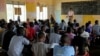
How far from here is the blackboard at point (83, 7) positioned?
1395 cm

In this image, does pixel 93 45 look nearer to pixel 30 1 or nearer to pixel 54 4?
pixel 30 1

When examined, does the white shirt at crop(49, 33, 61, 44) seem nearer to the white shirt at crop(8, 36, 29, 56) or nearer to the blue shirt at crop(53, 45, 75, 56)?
the white shirt at crop(8, 36, 29, 56)

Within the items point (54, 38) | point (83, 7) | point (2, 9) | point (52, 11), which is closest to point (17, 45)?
point (54, 38)

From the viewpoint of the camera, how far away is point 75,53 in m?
3.94

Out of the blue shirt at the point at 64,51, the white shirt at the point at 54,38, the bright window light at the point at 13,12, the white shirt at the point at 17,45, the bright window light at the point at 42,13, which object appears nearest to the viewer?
the blue shirt at the point at 64,51

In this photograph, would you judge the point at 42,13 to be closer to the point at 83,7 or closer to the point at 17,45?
the point at 83,7

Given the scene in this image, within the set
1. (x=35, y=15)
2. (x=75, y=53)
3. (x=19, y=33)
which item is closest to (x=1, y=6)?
(x=35, y=15)

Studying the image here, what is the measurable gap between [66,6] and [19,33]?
35.7 ft

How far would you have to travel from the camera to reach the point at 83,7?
47.2 feet

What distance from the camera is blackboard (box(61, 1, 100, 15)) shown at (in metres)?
13.9

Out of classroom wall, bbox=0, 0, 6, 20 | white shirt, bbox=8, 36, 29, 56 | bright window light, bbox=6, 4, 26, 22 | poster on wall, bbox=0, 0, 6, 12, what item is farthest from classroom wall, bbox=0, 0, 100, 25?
white shirt, bbox=8, 36, 29, 56

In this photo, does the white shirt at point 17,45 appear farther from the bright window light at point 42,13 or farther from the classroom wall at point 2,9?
the bright window light at point 42,13

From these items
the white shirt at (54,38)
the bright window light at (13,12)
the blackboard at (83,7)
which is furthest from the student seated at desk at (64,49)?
the blackboard at (83,7)

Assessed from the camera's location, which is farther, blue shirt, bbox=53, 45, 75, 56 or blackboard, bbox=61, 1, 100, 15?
blackboard, bbox=61, 1, 100, 15
